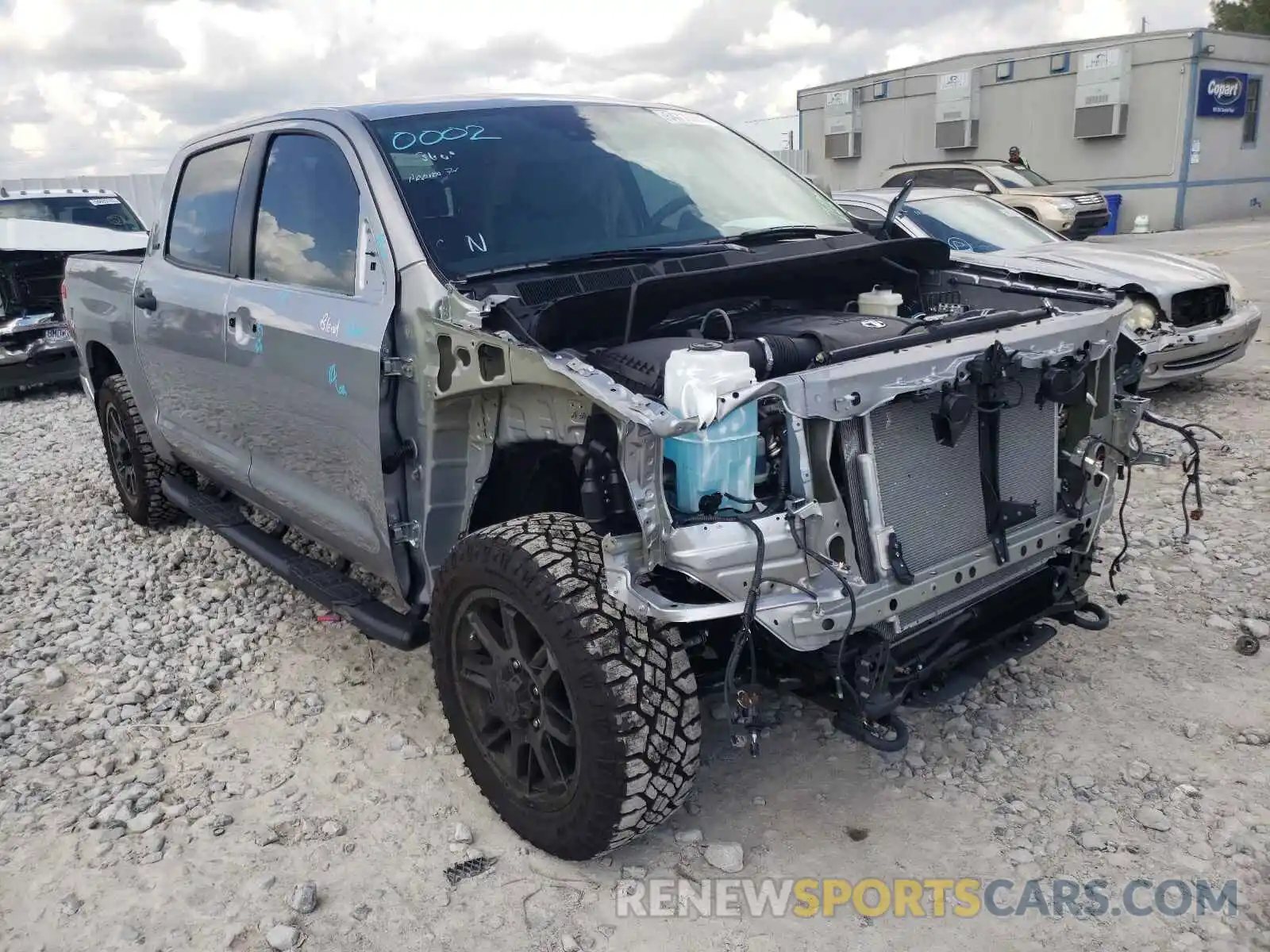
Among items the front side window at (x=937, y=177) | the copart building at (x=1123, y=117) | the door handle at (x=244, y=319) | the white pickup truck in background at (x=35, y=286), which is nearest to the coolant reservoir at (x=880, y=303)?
the door handle at (x=244, y=319)

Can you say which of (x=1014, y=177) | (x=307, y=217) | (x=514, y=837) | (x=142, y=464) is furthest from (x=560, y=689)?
(x=1014, y=177)

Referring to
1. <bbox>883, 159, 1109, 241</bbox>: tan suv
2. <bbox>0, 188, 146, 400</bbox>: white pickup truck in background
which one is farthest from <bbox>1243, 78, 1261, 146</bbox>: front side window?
<bbox>0, 188, 146, 400</bbox>: white pickup truck in background

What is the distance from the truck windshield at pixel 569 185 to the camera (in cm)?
318

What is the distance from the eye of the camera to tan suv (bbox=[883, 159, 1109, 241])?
50.4 feet

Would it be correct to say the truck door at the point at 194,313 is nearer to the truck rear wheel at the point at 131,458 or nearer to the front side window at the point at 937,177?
the truck rear wheel at the point at 131,458

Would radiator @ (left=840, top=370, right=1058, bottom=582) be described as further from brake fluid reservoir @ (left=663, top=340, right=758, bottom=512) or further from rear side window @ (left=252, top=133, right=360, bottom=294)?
rear side window @ (left=252, top=133, right=360, bottom=294)

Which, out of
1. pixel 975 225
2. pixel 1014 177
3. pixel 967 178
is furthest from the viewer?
pixel 1014 177

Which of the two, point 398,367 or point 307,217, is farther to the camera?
point 307,217

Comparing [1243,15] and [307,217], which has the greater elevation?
[1243,15]

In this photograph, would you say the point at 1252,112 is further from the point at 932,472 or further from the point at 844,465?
the point at 844,465

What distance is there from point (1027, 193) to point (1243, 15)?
29.3 m

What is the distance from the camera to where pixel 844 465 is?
2506 millimetres

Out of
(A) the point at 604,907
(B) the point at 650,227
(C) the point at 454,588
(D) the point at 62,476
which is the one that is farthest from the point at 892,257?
(D) the point at 62,476

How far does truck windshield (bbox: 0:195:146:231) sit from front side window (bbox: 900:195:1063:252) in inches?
307
